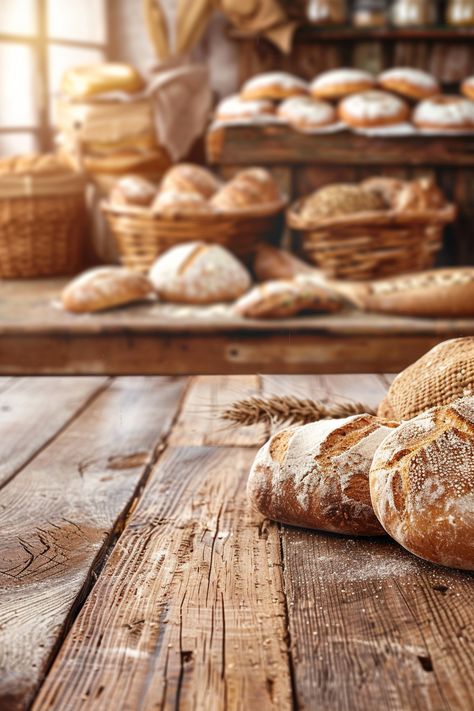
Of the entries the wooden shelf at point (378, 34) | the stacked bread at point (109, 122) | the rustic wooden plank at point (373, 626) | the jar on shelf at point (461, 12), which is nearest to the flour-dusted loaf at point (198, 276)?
the stacked bread at point (109, 122)

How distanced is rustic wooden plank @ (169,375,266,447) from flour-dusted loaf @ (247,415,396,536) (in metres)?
0.28

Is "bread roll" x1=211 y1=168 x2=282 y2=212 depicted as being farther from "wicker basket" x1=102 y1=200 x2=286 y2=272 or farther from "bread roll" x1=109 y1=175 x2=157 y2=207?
"bread roll" x1=109 y1=175 x2=157 y2=207

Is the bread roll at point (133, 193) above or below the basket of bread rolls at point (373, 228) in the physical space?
above

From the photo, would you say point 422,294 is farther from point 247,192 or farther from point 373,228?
point 247,192

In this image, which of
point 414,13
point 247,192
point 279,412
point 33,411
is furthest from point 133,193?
point 279,412

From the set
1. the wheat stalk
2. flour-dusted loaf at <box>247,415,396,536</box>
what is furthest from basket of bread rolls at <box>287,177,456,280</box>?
flour-dusted loaf at <box>247,415,396,536</box>

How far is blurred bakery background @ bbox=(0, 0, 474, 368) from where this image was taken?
9.45 ft

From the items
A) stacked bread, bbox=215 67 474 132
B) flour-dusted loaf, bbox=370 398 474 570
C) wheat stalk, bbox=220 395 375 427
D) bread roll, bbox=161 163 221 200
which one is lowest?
wheat stalk, bbox=220 395 375 427

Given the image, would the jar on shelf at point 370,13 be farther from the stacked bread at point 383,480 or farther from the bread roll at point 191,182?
the stacked bread at point 383,480

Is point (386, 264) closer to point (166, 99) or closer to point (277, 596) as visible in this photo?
point (166, 99)

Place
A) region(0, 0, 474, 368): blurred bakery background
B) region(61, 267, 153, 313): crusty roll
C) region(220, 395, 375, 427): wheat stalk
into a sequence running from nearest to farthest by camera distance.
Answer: region(220, 395, 375, 427): wheat stalk < region(61, 267, 153, 313): crusty roll < region(0, 0, 474, 368): blurred bakery background

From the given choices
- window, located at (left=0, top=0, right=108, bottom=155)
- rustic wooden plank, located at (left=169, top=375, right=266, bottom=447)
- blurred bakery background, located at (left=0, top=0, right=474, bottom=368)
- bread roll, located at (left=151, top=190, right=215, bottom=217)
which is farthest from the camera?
window, located at (left=0, top=0, right=108, bottom=155)

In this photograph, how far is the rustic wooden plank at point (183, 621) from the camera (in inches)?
23.1

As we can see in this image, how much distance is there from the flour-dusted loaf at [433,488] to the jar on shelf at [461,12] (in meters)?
3.28
